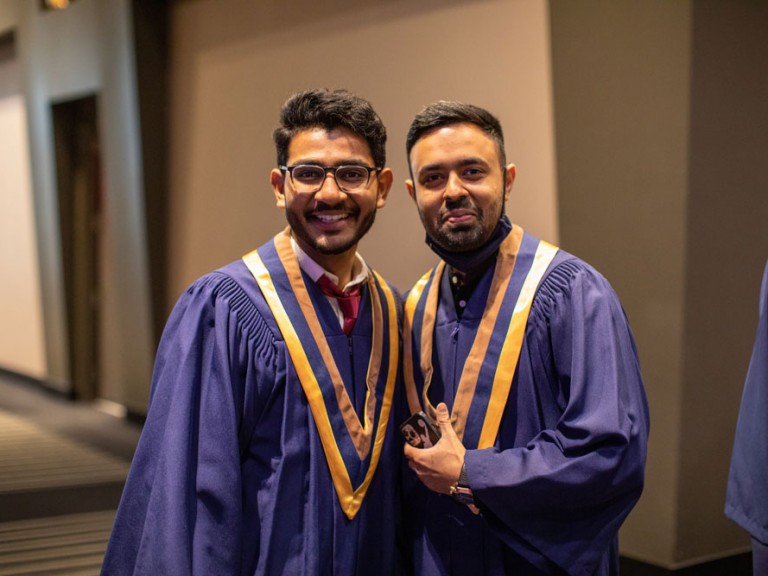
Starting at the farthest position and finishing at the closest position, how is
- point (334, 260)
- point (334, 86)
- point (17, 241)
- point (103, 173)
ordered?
1. point (17, 241)
2. point (103, 173)
3. point (334, 86)
4. point (334, 260)

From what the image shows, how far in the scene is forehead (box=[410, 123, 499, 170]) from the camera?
2463 mm

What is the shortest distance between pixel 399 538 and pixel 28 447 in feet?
16.9

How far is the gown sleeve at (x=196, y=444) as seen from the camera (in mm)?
2205

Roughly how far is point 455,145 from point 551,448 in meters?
0.82

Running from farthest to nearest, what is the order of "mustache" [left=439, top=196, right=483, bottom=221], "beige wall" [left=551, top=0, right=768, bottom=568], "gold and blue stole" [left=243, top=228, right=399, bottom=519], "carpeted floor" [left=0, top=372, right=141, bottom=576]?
1. "carpeted floor" [left=0, top=372, right=141, bottom=576]
2. "beige wall" [left=551, top=0, right=768, bottom=568]
3. "mustache" [left=439, top=196, right=483, bottom=221]
4. "gold and blue stole" [left=243, top=228, right=399, bottom=519]

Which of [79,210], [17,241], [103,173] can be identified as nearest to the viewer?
[103,173]

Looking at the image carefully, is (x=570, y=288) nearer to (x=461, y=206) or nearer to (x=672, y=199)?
(x=461, y=206)

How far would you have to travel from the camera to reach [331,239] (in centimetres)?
243

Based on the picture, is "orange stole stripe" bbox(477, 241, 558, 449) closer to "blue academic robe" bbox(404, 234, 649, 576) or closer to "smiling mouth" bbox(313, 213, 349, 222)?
"blue academic robe" bbox(404, 234, 649, 576)

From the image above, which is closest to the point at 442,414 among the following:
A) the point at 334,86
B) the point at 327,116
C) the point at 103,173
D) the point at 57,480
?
the point at 327,116

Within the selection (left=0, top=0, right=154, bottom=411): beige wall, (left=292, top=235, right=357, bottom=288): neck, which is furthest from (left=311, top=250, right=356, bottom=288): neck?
(left=0, top=0, right=154, bottom=411): beige wall

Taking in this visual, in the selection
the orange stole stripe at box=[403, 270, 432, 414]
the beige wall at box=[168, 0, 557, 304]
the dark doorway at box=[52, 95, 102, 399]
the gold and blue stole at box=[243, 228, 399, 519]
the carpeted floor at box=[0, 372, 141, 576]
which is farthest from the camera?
the dark doorway at box=[52, 95, 102, 399]

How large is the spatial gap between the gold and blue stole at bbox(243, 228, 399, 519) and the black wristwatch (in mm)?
242

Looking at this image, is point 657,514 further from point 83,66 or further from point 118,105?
point 83,66
